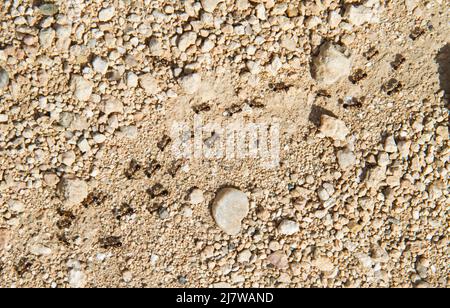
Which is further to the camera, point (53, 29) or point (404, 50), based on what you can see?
point (404, 50)

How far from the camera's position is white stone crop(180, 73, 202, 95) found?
335cm

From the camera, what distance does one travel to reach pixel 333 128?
342 centimetres

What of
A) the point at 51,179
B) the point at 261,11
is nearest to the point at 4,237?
the point at 51,179

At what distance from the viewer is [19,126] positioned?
10.9 feet

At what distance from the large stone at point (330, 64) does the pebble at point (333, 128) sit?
1.00ft

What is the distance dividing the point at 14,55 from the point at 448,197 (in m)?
3.50

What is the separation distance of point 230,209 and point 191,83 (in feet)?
3.29

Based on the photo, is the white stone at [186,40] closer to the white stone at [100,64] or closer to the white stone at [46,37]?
the white stone at [100,64]

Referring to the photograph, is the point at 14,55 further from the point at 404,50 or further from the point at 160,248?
the point at 404,50

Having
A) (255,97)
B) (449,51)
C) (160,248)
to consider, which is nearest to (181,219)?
(160,248)

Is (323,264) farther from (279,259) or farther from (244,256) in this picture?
(244,256)

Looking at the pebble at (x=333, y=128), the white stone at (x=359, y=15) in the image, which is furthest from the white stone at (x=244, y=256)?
the white stone at (x=359, y=15)

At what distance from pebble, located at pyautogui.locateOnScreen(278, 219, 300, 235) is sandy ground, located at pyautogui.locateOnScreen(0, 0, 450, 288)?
0.02 metres

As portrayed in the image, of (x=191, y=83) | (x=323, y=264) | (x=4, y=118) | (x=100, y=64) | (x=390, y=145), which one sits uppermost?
(x=100, y=64)
